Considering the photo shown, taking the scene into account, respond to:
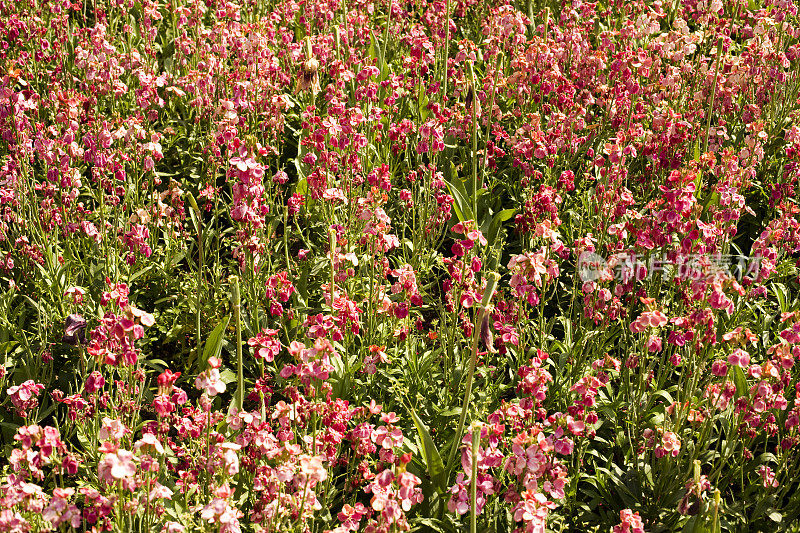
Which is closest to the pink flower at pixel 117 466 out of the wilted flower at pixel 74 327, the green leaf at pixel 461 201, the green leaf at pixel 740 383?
the wilted flower at pixel 74 327

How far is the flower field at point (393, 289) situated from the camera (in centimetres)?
271

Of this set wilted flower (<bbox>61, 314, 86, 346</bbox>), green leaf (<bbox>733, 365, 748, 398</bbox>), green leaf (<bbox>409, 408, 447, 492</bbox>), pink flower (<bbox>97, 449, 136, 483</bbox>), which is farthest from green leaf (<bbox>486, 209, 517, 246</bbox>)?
pink flower (<bbox>97, 449, 136, 483</bbox>)

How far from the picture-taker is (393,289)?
10.3 feet

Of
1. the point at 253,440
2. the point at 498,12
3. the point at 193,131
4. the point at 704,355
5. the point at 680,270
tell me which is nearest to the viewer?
the point at 253,440

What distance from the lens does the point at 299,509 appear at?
2.49m

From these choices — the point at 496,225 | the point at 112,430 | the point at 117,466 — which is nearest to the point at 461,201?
the point at 496,225

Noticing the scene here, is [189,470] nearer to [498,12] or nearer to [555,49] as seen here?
[555,49]

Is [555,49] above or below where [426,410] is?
above

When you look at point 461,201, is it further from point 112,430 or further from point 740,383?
point 112,430

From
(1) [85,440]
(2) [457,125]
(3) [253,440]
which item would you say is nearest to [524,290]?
(3) [253,440]

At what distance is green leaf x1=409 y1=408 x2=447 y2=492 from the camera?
3.02 m

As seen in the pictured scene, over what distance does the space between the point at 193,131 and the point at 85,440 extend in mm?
2285

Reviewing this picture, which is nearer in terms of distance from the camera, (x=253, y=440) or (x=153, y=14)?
(x=253, y=440)

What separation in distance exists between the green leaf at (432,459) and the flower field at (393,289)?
0.05 meters
